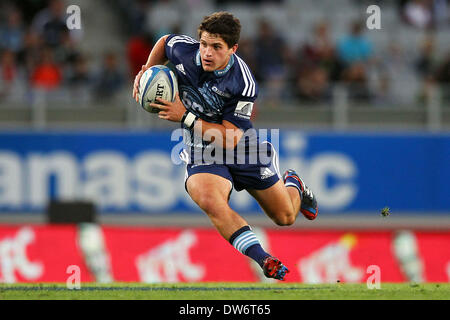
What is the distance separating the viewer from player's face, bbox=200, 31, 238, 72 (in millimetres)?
8242

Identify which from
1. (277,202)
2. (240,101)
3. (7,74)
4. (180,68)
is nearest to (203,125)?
(240,101)

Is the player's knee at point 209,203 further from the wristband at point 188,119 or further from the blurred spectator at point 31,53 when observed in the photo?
the blurred spectator at point 31,53

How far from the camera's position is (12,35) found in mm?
17078

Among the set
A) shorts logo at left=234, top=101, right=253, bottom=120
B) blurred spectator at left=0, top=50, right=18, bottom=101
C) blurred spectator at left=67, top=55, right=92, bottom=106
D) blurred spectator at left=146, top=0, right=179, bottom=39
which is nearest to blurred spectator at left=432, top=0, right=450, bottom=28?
blurred spectator at left=146, top=0, right=179, bottom=39

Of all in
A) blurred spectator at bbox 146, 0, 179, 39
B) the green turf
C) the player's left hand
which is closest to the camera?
the green turf

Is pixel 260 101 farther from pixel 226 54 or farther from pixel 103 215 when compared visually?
pixel 226 54

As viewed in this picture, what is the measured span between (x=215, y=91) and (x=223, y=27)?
61cm

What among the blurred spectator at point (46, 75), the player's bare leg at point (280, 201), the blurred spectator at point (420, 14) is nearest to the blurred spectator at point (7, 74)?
the blurred spectator at point (46, 75)

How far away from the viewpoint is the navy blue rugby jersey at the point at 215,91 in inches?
333

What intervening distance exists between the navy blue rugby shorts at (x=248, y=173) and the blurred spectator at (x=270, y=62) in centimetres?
741

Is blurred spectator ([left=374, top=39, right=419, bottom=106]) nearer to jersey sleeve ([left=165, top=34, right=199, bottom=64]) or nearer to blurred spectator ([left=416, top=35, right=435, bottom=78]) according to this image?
blurred spectator ([left=416, top=35, right=435, bottom=78])

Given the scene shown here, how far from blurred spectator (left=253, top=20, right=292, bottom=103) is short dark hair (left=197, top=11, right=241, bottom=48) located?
8.02m

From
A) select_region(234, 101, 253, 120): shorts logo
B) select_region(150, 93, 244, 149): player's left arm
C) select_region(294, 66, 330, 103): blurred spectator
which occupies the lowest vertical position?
select_region(150, 93, 244, 149): player's left arm

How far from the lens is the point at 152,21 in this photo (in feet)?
61.9
